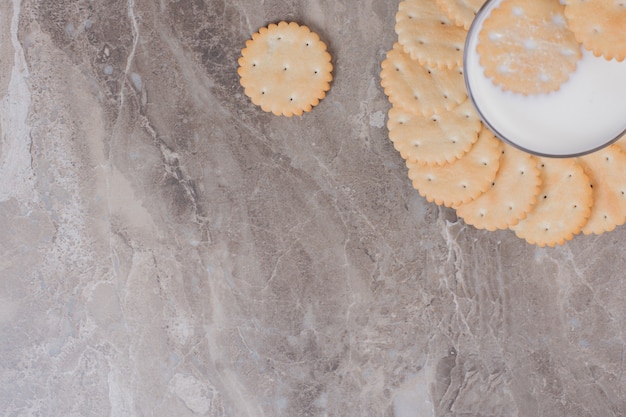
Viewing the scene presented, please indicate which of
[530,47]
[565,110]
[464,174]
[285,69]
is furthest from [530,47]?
[285,69]

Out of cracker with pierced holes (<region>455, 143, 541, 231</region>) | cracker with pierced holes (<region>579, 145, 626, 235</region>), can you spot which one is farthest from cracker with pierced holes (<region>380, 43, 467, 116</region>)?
cracker with pierced holes (<region>579, 145, 626, 235</region>)

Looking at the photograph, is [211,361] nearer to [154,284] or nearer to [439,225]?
[154,284]

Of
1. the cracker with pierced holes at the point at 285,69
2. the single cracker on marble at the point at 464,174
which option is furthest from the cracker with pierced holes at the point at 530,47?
the cracker with pierced holes at the point at 285,69

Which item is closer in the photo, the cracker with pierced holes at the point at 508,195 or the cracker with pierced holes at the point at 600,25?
the cracker with pierced holes at the point at 600,25

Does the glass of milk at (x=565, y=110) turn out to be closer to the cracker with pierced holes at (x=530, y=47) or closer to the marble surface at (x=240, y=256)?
the cracker with pierced holes at (x=530, y=47)

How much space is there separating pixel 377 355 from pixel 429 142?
381 mm

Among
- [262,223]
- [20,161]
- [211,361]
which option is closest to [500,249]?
[262,223]

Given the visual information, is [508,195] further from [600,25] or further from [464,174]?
[600,25]

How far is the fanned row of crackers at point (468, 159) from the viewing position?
35.9 inches

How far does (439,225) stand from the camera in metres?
0.98

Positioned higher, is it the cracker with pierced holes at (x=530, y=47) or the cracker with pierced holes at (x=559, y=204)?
the cracker with pierced holes at (x=530, y=47)

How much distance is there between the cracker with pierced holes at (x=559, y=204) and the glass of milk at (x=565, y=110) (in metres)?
0.07

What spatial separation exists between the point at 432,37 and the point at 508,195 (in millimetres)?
284

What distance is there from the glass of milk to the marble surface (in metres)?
0.18
